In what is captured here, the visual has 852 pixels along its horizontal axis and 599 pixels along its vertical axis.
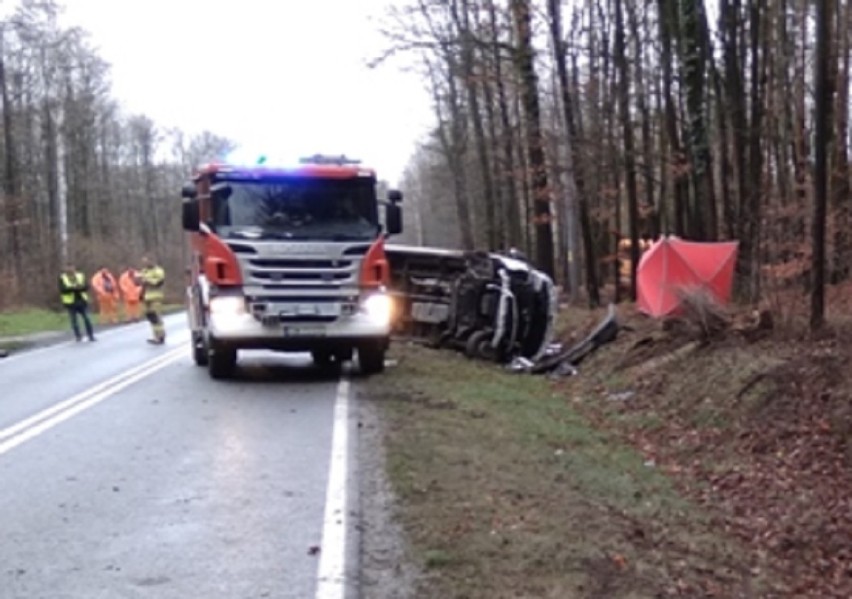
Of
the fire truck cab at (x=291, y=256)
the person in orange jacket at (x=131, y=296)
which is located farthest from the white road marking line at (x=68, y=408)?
the person in orange jacket at (x=131, y=296)

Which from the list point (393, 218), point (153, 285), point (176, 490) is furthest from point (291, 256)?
point (153, 285)

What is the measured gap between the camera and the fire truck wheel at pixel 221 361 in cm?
1516

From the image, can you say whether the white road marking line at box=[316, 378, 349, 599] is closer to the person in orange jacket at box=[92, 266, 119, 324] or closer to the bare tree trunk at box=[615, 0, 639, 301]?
the bare tree trunk at box=[615, 0, 639, 301]

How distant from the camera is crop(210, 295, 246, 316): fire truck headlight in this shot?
571 inches

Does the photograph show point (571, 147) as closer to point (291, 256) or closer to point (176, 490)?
point (291, 256)

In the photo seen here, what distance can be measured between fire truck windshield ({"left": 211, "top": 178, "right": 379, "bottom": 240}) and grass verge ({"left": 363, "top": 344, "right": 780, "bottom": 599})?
3515 millimetres

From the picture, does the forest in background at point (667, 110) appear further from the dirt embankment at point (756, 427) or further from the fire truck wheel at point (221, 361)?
the fire truck wheel at point (221, 361)

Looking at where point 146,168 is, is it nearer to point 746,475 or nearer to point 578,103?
point 578,103

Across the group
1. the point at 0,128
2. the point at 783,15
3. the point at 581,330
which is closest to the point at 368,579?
the point at 581,330

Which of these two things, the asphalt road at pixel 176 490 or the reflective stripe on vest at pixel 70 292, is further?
the reflective stripe on vest at pixel 70 292

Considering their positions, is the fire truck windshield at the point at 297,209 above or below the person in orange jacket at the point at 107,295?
above

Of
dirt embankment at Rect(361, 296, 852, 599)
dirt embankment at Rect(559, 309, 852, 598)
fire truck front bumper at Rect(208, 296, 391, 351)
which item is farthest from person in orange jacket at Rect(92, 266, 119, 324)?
dirt embankment at Rect(559, 309, 852, 598)

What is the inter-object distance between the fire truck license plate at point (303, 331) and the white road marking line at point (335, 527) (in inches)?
151

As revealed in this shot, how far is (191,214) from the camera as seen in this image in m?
15.3
